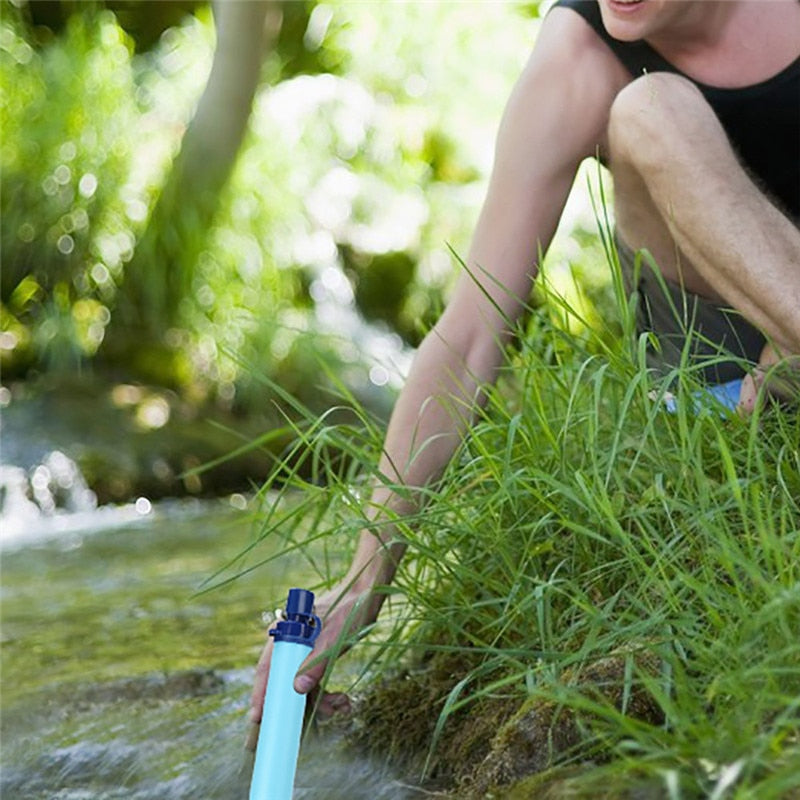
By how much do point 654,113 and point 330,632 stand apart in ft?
2.41

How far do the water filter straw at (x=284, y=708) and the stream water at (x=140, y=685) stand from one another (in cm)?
23

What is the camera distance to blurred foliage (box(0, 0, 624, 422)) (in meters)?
5.78

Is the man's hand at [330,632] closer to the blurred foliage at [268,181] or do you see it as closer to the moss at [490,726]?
the moss at [490,726]

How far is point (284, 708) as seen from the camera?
4.75ft

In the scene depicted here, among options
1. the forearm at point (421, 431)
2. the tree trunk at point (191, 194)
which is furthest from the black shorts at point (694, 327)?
the tree trunk at point (191, 194)

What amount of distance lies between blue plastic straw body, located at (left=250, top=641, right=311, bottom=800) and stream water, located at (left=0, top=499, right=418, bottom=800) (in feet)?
0.76

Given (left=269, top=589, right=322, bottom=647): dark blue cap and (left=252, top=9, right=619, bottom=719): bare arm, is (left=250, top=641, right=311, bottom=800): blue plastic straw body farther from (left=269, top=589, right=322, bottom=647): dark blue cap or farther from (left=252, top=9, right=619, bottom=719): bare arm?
(left=252, top=9, right=619, bottom=719): bare arm

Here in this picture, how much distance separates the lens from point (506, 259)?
2.09m

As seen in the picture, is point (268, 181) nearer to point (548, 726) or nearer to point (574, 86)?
point (574, 86)

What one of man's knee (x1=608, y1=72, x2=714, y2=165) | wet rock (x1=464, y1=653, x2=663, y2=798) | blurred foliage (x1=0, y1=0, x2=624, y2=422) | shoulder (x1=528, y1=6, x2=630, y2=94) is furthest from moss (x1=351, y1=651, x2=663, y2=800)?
blurred foliage (x1=0, y1=0, x2=624, y2=422)

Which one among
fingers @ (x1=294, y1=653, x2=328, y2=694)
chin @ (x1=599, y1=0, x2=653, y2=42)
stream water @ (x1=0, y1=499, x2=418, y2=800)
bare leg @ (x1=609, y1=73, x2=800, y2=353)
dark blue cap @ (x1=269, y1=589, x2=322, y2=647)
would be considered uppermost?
chin @ (x1=599, y1=0, x2=653, y2=42)

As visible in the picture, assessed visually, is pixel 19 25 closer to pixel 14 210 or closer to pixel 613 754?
pixel 14 210

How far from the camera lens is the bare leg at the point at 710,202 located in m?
1.82

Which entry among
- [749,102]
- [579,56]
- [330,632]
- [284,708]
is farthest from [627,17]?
[284,708]
